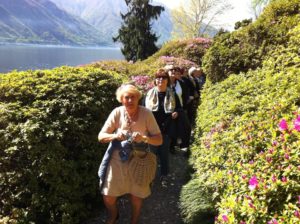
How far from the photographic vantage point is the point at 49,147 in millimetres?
4020

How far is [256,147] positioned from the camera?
3.06 meters

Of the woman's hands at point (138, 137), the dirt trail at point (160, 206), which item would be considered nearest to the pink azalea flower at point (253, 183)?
the woman's hands at point (138, 137)

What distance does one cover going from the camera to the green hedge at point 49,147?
12.5ft

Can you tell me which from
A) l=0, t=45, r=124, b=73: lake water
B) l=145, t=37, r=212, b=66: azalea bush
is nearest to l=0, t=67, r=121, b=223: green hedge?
l=145, t=37, r=212, b=66: azalea bush

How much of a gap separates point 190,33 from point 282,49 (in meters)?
42.4

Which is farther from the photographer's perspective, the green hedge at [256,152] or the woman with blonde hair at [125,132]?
the woman with blonde hair at [125,132]

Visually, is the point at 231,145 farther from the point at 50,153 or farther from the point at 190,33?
the point at 190,33

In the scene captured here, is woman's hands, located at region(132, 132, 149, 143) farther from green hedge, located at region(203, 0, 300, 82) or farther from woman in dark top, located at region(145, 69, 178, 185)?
green hedge, located at region(203, 0, 300, 82)

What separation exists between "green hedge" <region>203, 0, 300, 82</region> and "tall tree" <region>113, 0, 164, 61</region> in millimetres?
25128

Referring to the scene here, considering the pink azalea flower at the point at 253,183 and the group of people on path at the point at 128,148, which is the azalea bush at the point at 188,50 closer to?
the group of people on path at the point at 128,148

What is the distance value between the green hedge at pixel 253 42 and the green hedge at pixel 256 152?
Result: 3.51 ft

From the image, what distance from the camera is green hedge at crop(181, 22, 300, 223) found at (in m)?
2.39

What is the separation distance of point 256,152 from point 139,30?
30400mm

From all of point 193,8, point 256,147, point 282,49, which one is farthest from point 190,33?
point 256,147
